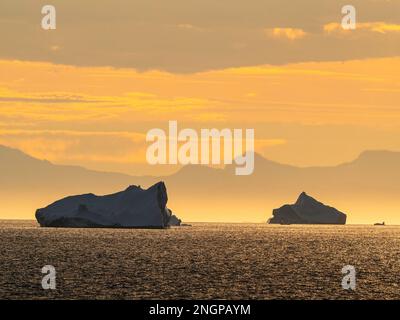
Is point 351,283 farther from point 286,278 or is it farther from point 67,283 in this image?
point 67,283

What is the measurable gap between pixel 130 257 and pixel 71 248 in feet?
106

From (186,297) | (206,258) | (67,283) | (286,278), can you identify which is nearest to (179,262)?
(206,258)

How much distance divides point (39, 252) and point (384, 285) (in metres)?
73.5

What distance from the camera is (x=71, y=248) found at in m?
165

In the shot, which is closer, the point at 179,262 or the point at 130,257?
the point at 179,262
